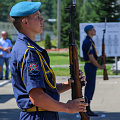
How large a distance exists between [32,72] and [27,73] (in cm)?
4

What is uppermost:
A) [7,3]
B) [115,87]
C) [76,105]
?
[76,105]

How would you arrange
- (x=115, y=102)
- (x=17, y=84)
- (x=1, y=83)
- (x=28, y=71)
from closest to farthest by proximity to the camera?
(x=28, y=71), (x=17, y=84), (x=115, y=102), (x=1, y=83)

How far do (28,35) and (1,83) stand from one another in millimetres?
9283

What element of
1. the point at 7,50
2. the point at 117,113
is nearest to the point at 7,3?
the point at 7,50

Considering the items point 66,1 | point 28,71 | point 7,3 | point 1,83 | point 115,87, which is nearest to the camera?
point 28,71

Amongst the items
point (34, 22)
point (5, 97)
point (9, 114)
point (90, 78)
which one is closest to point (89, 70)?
point (90, 78)

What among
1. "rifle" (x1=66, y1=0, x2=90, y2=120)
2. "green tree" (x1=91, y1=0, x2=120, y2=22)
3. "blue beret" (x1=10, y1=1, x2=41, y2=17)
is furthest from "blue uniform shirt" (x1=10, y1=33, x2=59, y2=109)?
"green tree" (x1=91, y1=0, x2=120, y2=22)

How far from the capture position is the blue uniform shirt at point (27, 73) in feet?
7.30

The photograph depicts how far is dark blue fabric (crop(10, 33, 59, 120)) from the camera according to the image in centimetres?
223

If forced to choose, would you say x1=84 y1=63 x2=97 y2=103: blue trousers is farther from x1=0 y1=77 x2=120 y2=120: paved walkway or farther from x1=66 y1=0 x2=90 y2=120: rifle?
x1=66 y1=0 x2=90 y2=120: rifle

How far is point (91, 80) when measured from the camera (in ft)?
21.9

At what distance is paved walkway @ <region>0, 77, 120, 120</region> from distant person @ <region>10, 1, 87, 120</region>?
426cm

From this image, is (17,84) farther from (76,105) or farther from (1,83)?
(1,83)

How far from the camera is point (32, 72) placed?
2223 millimetres
